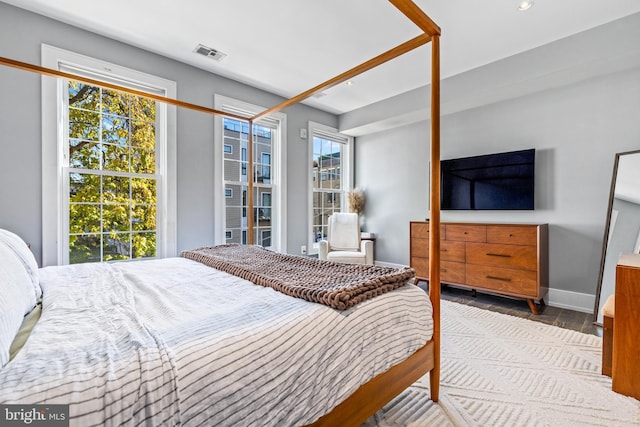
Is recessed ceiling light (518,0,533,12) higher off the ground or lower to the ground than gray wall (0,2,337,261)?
higher

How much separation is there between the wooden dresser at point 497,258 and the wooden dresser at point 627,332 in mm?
1226

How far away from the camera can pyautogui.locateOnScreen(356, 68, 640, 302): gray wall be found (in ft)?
9.15

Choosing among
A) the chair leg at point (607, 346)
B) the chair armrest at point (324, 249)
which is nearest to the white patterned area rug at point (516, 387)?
the chair leg at point (607, 346)

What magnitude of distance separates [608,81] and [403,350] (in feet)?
11.3

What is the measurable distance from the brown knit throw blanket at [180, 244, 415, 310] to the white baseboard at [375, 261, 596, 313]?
8.71 ft

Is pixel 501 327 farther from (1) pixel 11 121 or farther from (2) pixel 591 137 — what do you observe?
(1) pixel 11 121

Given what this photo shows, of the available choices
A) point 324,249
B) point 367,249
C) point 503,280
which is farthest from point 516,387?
point 324,249

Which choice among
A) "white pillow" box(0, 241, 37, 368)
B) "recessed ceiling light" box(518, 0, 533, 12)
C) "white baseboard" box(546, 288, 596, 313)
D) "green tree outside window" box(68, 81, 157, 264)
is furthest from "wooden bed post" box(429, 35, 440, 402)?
"green tree outside window" box(68, 81, 157, 264)

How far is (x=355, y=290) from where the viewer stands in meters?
1.16

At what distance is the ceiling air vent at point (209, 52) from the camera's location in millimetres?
2832

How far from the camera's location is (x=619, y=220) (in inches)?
103

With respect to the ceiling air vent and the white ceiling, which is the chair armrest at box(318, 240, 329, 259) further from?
the ceiling air vent

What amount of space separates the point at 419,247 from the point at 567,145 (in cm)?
187

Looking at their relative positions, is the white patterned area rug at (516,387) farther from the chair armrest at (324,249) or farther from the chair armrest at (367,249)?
the chair armrest at (324,249)
